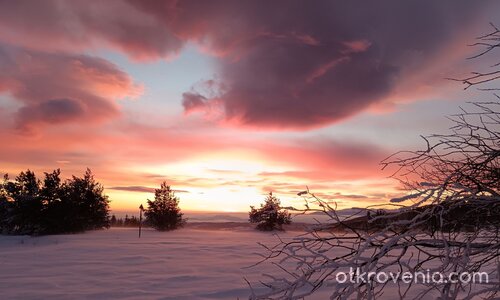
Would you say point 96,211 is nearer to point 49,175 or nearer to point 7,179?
point 49,175

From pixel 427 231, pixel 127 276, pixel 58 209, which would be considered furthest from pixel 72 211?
pixel 427 231

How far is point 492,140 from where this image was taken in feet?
10.00

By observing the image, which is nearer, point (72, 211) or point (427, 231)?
point (427, 231)

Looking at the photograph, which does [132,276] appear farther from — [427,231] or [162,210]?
[162,210]

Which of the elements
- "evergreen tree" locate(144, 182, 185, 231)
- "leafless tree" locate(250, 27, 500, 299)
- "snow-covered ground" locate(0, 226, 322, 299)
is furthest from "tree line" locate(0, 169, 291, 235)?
"leafless tree" locate(250, 27, 500, 299)

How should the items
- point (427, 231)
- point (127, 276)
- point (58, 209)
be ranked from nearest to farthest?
point (427, 231) → point (127, 276) → point (58, 209)

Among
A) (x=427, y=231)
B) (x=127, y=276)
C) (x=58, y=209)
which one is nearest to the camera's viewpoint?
(x=427, y=231)

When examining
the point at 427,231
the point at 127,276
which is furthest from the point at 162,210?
the point at 427,231

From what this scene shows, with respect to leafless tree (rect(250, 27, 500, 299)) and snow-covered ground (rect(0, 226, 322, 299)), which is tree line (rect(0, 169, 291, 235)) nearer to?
snow-covered ground (rect(0, 226, 322, 299))

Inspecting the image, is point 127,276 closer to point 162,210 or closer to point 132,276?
point 132,276

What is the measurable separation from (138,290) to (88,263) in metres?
5.14

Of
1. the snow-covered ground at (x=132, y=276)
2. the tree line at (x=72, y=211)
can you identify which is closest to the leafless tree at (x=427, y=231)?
the snow-covered ground at (x=132, y=276)

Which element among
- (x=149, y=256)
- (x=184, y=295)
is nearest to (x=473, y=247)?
(x=184, y=295)

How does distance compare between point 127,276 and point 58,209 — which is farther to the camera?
point 58,209
